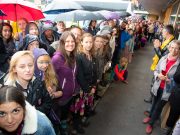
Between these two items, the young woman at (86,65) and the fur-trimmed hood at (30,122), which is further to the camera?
the young woman at (86,65)

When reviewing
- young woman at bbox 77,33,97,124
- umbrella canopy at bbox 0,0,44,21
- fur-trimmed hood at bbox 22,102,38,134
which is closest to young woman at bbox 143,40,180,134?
young woman at bbox 77,33,97,124

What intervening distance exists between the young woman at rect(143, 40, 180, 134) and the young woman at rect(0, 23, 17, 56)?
114 inches

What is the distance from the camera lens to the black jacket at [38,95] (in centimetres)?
234

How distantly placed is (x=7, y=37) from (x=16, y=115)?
10.2 ft

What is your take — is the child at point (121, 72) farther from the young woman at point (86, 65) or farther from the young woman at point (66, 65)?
the young woman at point (66, 65)

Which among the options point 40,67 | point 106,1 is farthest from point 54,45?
point 106,1

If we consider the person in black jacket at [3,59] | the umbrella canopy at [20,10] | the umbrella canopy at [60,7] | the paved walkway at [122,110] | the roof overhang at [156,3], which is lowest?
the paved walkway at [122,110]

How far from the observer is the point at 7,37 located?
4.23 m

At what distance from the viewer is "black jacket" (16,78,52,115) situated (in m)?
2.34

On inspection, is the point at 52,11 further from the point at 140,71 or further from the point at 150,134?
the point at 140,71

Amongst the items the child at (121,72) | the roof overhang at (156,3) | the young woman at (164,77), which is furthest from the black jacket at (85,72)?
the roof overhang at (156,3)

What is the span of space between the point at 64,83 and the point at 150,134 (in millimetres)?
2195

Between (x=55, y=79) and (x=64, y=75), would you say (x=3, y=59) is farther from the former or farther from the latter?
(x=55, y=79)

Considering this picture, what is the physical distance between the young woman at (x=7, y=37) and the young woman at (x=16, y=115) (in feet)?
9.38
